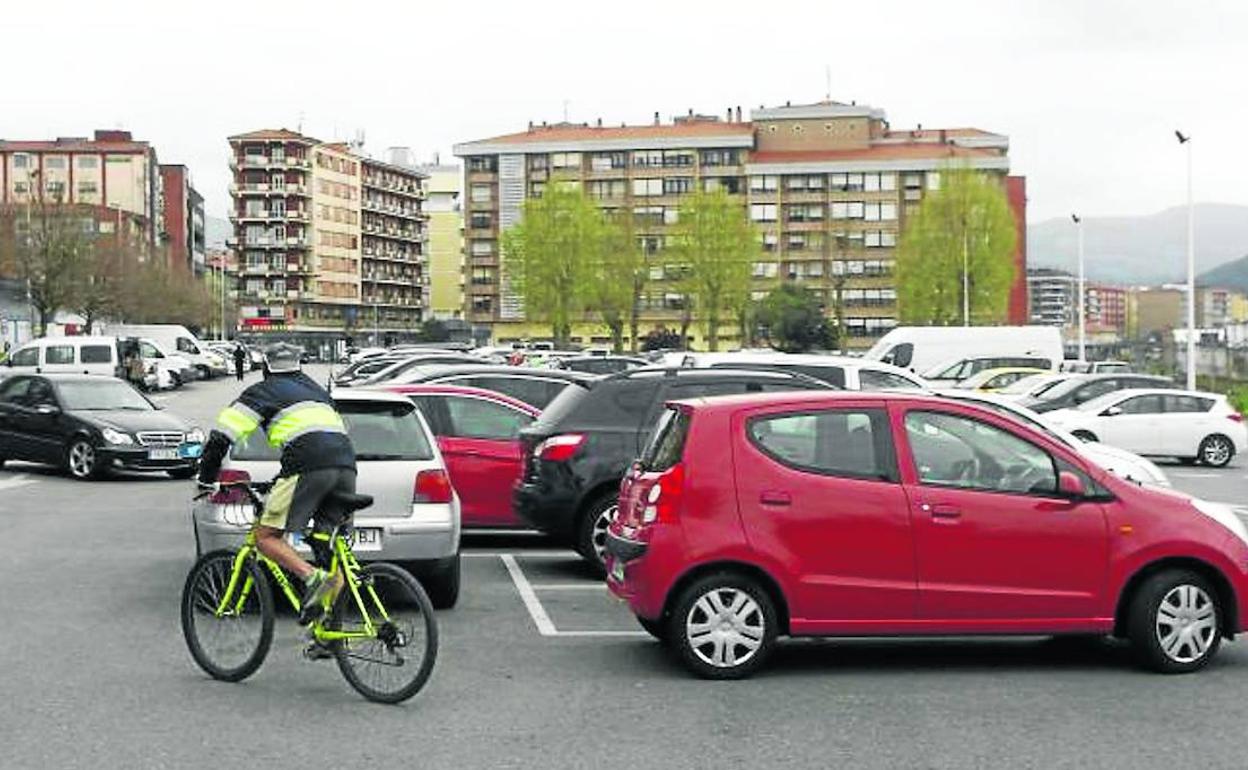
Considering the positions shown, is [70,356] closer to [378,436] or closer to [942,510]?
[378,436]

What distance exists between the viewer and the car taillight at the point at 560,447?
43.4ft

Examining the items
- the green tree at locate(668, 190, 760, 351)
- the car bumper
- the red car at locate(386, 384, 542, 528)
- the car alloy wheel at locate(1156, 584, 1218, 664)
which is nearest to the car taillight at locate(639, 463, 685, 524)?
the car alloy wheel at locate(1156, 584, 1218, 664)

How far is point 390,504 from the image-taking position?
1077 cm

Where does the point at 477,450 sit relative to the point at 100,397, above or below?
below

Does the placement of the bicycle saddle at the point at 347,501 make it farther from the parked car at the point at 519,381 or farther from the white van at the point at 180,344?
the white van at the point at 180,344

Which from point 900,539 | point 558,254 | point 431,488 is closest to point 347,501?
point 431,488

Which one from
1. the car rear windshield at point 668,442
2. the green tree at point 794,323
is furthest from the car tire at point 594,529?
the green tree at point 794,323

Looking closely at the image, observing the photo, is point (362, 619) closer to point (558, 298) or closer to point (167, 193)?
point (558, 298)

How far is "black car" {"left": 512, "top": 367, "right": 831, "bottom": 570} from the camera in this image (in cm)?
1311

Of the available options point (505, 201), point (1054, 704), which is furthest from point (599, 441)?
point (505, 201)

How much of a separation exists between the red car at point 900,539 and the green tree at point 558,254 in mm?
92445

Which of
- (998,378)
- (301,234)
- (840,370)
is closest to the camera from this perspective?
(840,370)

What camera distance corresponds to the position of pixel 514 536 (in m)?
16.1

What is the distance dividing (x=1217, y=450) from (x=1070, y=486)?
20.7 metres
